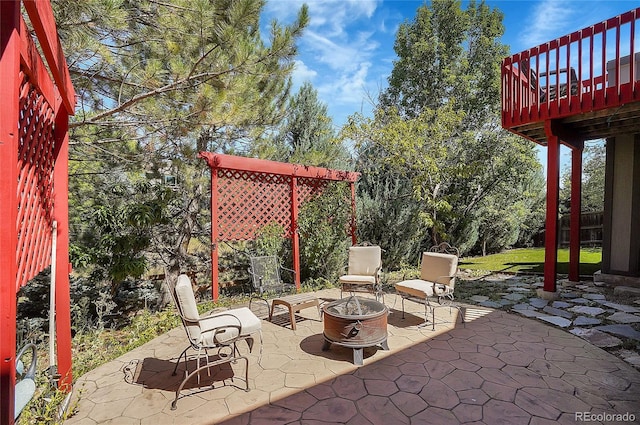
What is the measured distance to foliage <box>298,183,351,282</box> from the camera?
257 inches

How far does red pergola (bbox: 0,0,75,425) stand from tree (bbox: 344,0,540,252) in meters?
5.62


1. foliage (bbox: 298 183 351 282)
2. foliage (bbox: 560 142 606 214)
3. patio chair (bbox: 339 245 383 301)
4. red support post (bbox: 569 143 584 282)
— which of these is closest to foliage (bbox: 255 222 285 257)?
foliage (bbox: 298 183 351 282)

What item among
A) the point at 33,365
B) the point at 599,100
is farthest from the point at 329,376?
the point at 599,100

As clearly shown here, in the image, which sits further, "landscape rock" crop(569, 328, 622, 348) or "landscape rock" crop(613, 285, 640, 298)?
"landscape rock" crop(613, 285, 640, 298)

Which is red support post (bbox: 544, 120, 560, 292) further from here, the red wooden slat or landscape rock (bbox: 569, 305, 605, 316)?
the red wooden slat

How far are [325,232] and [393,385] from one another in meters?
4.05

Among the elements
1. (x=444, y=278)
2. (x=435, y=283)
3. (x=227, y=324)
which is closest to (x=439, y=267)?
(x=444, y=278)

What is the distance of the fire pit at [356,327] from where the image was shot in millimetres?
3107

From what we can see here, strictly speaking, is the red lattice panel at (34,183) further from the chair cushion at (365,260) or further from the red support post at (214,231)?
the chair cushion at (365,260)

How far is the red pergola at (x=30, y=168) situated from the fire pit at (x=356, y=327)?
2302mm

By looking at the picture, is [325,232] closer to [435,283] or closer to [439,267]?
[439,267]

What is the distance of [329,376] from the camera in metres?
2.91

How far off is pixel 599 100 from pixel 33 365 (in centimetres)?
643

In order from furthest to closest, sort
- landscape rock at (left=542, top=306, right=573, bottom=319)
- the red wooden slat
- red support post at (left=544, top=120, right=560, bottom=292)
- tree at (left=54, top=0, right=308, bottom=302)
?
red support post at (left=544, top=120, right=560, bottom=292)
landscape rock at (left=542, top=306, right=573, bottom=319)
tree at (left=54, top=0, right=308, bottom=302)
the red wooden slat
